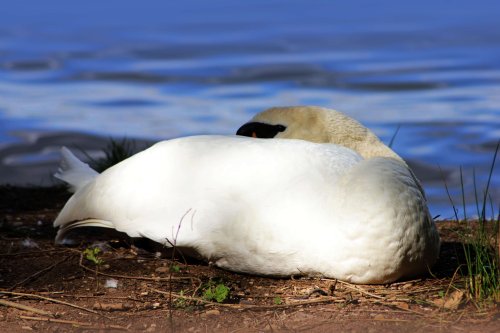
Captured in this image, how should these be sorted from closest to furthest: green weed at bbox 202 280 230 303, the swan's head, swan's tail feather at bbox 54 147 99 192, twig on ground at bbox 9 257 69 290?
green weed at bbox 202 280 230 303 → twig on ground at bbox 9 257 69 290 → the swan's head → swan's tail feather at bbox 54 147 99 192

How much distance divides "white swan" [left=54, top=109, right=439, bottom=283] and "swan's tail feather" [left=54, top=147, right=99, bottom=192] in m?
0.78

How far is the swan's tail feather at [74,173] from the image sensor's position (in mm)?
6035

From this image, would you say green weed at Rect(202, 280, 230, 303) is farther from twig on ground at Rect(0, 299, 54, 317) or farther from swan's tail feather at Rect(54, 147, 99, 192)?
swan's tail feather at Rect(54, 147, 99, 192)

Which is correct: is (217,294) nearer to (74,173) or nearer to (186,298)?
(186,298)

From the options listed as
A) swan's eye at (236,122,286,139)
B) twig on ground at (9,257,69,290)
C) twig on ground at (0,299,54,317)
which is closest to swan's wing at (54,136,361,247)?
twig on ground at (9,257,69,290)

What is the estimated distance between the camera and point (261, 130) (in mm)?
5781

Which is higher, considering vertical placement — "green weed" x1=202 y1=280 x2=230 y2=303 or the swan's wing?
the swan's wing

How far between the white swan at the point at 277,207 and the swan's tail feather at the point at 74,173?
2.56 feet

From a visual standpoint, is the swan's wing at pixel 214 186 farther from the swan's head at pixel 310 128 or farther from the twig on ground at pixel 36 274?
the swan's head at pixel 310 128

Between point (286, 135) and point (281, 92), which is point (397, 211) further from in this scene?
point (281, 92)

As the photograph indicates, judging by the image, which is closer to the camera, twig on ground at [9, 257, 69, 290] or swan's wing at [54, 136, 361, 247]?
swan's wing at [54, 136, 361, 247]

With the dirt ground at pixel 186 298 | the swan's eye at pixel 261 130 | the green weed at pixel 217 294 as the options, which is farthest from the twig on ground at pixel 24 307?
the swan's eye at pixel 261 130

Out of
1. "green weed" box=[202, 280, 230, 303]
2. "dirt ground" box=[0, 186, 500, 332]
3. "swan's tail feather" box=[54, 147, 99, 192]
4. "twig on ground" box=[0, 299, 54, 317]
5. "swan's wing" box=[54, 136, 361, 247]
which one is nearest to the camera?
"dirt ground" box=[0, 186, 500, 332]

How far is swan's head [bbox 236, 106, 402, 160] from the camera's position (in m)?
5.74
